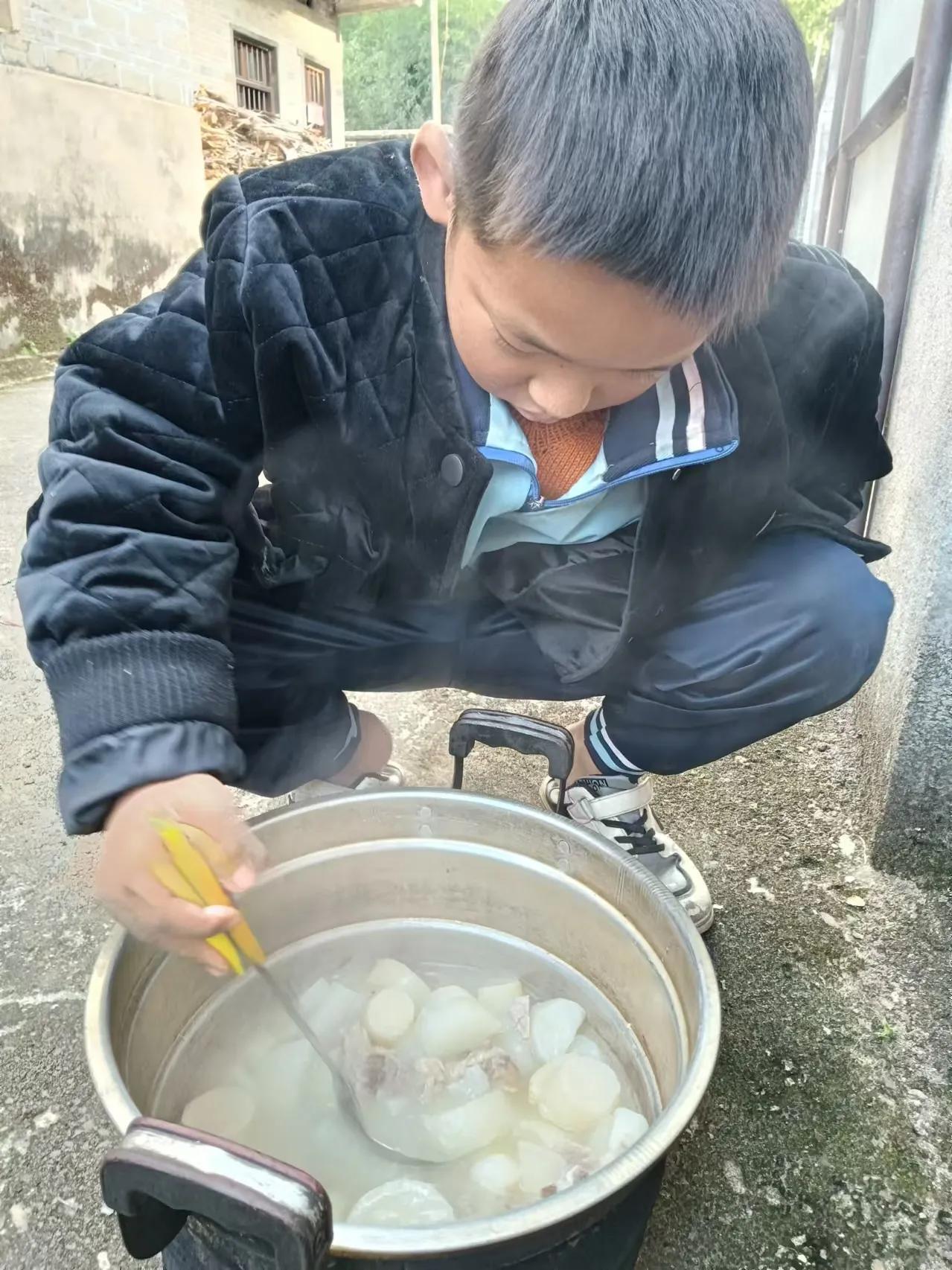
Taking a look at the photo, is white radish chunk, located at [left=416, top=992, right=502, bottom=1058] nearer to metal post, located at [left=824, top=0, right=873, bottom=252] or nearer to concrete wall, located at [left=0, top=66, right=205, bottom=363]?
metal post, located at [left=824, top=0, right=873, bottom=252]

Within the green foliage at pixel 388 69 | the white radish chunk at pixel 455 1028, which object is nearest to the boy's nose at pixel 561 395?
the white radish chunk at pixel 455 1028

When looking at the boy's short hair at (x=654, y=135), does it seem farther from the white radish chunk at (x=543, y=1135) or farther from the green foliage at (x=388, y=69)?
the green foliage at (x=388, y=69)

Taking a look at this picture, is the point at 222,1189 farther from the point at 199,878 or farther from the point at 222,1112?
the point at 222,1112

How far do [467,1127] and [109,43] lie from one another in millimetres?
7130

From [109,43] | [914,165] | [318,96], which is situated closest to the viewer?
[914,165]

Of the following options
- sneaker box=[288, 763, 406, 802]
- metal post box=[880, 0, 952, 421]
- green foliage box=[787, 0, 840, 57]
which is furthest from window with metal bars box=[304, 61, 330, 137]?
sneaker box=[288, 763, 406, 802]

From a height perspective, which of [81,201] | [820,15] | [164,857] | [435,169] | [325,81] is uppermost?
[820,15]

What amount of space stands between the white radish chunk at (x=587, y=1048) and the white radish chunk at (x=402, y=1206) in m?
0.24

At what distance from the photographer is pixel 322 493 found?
1.06 meters

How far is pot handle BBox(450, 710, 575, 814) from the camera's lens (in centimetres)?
101

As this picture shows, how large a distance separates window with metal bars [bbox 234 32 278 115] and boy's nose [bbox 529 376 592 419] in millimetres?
10175

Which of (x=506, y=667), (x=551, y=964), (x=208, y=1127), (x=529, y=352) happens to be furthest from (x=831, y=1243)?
(x=529, y=352)

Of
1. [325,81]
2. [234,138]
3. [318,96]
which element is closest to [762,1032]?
[234,138]

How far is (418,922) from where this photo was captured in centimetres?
116
